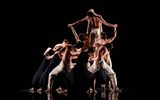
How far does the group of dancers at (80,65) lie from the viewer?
7320 mm

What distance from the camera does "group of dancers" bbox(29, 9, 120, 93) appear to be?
24.0 ft

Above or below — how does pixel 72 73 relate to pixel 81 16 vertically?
below

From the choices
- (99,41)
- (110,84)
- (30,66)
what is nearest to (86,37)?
(99,41)

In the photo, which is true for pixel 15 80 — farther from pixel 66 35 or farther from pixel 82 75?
pixel 82 75

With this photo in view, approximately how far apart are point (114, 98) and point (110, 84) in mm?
1276

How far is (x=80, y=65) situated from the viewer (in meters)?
7.31

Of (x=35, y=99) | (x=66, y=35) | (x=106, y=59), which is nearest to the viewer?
(x=35, y=99)

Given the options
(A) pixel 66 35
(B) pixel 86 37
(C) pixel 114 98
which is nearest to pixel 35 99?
(C) pixel 114 98

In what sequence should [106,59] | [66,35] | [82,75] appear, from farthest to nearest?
1. [66,35]
2. [106,59]
3. [82,75]

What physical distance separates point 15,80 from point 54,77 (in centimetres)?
237

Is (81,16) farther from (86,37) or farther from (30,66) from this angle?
(86,37)

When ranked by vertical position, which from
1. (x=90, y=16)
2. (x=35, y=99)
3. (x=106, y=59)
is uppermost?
(x=90, y=16)

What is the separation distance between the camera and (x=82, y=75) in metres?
7.31

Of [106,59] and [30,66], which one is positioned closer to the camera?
[106,59]
